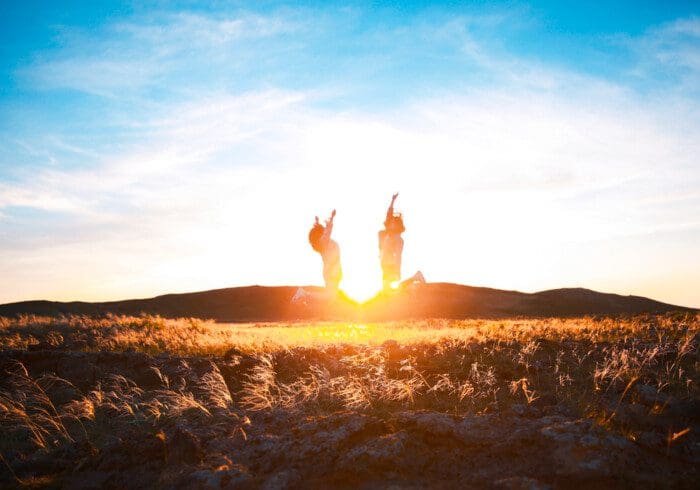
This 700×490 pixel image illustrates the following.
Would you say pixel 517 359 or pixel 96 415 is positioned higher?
pixel 517 359

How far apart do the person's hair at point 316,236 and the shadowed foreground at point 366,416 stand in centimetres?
1633

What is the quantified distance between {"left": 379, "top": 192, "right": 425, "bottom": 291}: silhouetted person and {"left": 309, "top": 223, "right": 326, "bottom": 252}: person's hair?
308 centimetres

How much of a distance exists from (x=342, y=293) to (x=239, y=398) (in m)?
22.0

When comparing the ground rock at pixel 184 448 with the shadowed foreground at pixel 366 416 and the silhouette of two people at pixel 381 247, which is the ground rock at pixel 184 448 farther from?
the silhouette of two people at pixel 381 247

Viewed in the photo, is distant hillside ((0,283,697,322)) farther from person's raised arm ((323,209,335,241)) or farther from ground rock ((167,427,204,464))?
ground rock ((167,427,204,464))

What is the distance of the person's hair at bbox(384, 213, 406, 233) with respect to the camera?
26969 mm

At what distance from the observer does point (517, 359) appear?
28.1ft

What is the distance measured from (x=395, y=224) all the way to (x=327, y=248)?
359 cm

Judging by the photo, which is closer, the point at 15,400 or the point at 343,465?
the point at 343,465

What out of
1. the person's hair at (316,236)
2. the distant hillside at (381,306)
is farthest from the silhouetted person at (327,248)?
the distant hillside at (381,306)

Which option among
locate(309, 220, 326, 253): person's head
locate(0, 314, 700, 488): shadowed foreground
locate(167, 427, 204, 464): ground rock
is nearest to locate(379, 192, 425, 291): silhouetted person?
locate(309, 220, 326, 253): person's head

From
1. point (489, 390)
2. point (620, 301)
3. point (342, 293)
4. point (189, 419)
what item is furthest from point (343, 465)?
point (620, 301)

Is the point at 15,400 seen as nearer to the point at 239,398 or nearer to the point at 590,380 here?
the point at 239,398

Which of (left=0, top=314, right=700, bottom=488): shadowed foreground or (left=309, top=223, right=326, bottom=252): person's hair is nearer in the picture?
(left=0, top=314, right=700, bottom=488): shadowed foreground
